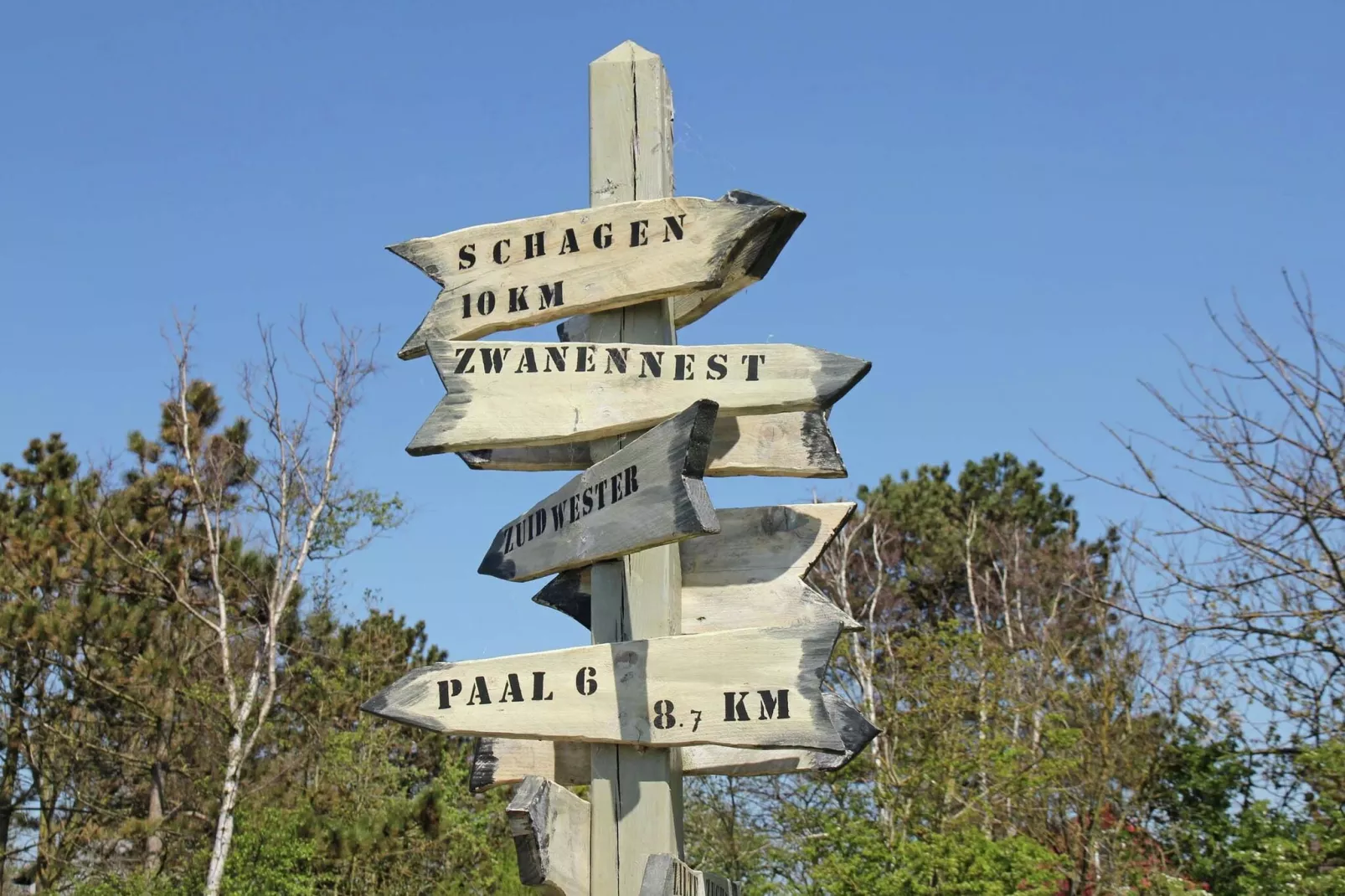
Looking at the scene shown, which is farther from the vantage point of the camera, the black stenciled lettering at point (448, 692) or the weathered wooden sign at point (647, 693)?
the black stenciled lettering at point (448, 692)

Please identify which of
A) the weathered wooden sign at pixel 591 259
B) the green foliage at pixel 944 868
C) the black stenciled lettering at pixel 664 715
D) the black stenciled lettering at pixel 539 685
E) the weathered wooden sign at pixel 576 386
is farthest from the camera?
the green foliage at pixel 944 868

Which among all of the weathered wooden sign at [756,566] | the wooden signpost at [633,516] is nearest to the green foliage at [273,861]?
the wooden signpost at [633,516]

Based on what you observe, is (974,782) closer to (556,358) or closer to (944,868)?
(944,868)

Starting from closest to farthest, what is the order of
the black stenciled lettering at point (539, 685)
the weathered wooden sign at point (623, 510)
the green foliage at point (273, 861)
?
the weathered wooden sign at point (623, 510) < the black stenciled lettering at point (539, 685) < the green foliage at point (273, 861)

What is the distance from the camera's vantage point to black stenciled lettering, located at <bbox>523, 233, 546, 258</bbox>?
3934mm

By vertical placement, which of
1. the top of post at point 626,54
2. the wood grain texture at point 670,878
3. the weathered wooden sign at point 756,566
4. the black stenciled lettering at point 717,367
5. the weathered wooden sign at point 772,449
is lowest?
the wood grain texture at point 670,878

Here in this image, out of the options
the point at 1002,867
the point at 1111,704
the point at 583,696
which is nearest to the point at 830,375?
the point at 583,696

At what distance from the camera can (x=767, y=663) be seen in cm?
330

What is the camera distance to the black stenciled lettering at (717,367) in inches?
142

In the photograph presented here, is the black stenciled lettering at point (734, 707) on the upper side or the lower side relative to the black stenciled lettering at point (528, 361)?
lower

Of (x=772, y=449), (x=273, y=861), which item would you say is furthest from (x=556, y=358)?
(x=273, y=861)

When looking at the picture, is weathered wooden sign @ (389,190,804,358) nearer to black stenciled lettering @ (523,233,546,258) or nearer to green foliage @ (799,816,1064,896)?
black stenciled lettering @ (523,233,546,258)

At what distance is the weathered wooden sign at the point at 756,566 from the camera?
368cm

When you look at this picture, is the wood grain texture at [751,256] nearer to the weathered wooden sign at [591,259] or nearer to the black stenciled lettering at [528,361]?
the weathered wooden sign at [591,259]
